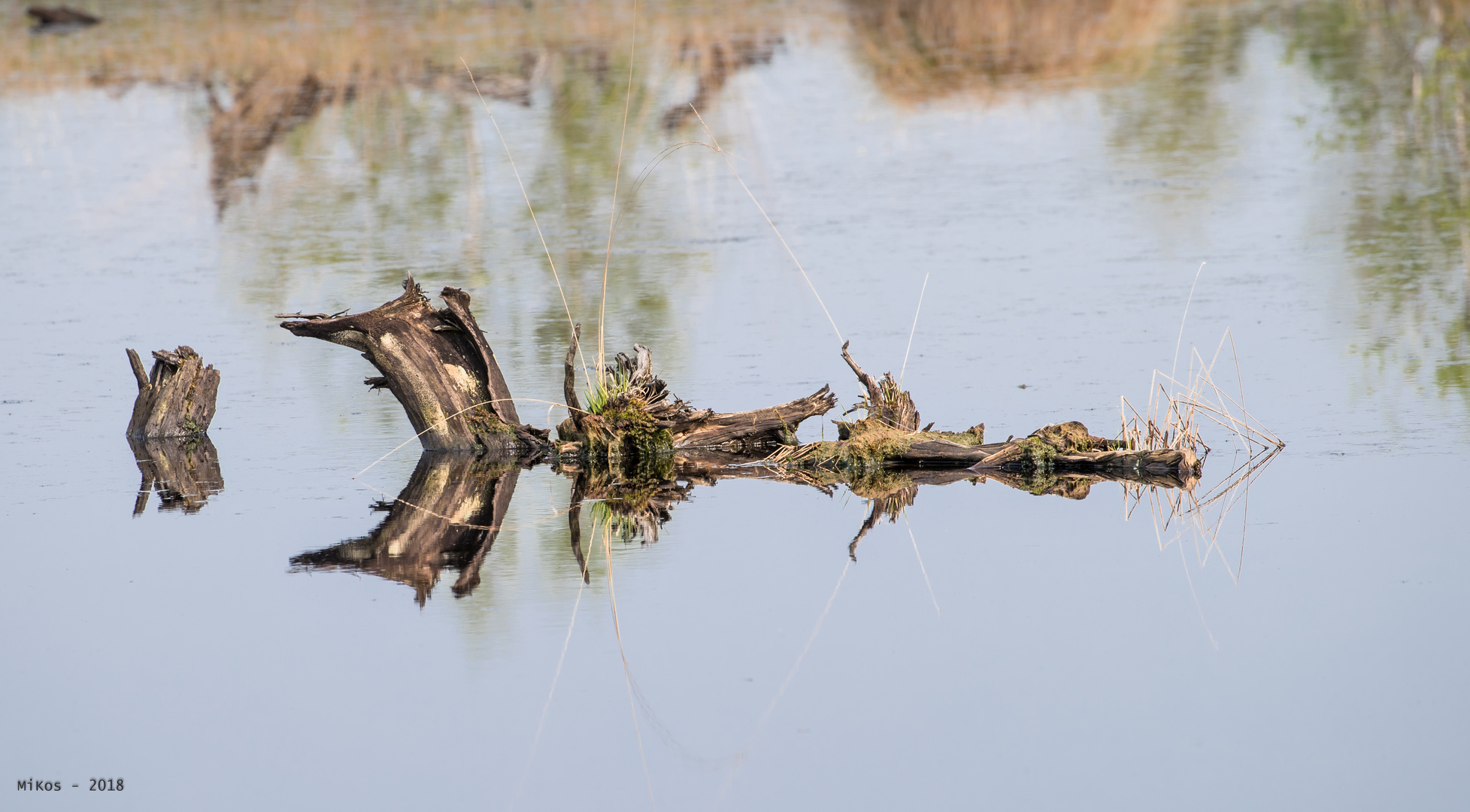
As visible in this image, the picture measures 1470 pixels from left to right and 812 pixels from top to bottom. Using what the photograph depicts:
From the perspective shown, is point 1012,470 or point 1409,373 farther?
point 1409,373

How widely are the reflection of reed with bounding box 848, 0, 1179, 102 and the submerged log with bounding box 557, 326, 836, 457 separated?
1092cm

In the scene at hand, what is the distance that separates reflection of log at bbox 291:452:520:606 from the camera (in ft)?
19.3

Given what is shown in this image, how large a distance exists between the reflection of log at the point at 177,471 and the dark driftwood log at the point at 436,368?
27.9 inches

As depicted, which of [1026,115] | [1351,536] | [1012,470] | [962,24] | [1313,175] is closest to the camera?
[1351,536]

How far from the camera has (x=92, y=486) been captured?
7176 millimetres

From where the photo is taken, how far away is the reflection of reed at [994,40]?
741 inches

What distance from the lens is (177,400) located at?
26.1ft

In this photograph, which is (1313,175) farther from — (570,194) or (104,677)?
(104,677)

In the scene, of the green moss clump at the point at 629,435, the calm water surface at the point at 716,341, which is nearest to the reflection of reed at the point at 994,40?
the calm water surface at the point at 716,341

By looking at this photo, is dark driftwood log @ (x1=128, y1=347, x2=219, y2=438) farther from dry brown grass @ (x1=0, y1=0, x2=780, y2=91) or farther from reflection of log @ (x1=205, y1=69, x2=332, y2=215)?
dry brown grass @ (x1=0, y1=0, x2=780, y2=91)

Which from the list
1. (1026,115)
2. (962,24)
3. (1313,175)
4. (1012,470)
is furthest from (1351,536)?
(962,24)

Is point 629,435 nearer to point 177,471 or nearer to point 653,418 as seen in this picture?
point 653,418

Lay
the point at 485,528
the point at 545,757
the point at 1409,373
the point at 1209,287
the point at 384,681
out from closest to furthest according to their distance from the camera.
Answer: the point at 545,757
the point at 384,681
the point at 485,528
the point at 1409,373
the point at 1209,287

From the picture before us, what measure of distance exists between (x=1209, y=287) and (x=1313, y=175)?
3874mm
